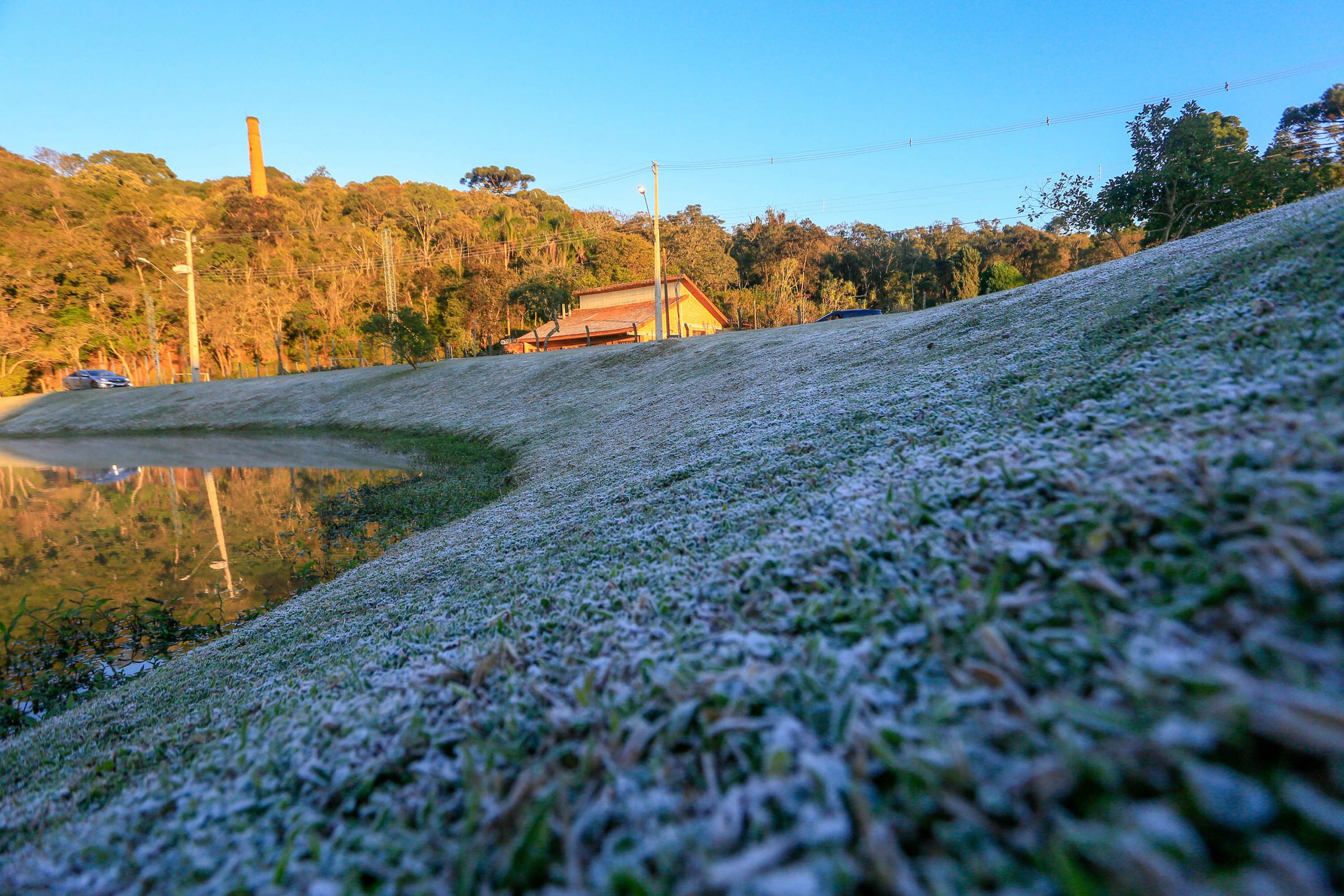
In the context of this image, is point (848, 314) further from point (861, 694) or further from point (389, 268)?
point (389, 268)

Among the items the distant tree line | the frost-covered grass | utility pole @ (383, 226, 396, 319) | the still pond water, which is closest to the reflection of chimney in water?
the distant tree line

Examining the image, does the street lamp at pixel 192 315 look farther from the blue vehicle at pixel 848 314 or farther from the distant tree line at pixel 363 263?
the blue vehicle at pixel 848 314

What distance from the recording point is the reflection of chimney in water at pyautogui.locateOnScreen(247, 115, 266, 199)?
71.9 metres

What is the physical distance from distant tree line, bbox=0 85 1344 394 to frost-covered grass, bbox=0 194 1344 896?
31484 mm

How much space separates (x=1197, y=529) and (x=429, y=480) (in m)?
13.8

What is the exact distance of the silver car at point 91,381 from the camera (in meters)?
44.6

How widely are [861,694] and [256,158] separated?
97174 mm

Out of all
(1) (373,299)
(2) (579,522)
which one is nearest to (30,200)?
(1) (373,299)

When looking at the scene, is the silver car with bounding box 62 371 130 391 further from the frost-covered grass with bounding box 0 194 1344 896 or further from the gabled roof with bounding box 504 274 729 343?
the frost-covered grass with bounding box 0 194 1344 896

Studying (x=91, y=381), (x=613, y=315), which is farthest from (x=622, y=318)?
(x=91, y=381)

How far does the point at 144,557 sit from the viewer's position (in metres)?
9.52

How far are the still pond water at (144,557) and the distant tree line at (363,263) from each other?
17.7m

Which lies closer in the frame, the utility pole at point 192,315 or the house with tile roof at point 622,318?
the utility pole at point 192,315

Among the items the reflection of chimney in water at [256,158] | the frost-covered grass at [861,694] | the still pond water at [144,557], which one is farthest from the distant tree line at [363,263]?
the frost-covered grass at [861,694]
